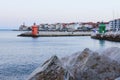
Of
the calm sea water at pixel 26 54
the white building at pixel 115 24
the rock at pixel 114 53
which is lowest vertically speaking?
the white building at pixel 115 24

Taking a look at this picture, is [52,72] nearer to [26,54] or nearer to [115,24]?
[26,54]

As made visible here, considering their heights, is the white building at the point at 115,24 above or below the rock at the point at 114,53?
below

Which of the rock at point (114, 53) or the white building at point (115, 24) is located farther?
the white building at point (115, 24)

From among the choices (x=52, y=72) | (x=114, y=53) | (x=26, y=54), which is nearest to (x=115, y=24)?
(x=26, y=54)

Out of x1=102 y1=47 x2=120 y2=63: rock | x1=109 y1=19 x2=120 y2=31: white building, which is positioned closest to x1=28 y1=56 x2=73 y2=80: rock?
x1=102 y1=47 x2=120 y2=63: rock

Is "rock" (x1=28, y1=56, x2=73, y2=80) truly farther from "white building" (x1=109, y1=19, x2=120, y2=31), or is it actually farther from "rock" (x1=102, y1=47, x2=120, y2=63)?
"white building" (x1=109, y1=19, x2=120, y2=31)

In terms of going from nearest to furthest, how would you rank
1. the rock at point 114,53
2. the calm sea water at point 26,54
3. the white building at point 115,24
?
the rock at point 114,53
the calm sea water at point 26,54
the white building at point 115,24

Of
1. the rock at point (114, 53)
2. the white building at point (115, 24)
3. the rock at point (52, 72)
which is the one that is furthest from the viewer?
the white building at point (115, 24)

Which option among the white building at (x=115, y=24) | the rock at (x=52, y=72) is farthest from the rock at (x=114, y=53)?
the white building at (x=115, y=24)

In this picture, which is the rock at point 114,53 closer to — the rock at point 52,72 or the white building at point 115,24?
the rock at point 52,72

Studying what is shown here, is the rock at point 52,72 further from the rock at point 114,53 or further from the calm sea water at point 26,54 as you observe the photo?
the calm sea water at point 26,54

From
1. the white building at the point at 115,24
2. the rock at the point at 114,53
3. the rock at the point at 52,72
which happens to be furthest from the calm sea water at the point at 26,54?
the white building at the point at 115,24

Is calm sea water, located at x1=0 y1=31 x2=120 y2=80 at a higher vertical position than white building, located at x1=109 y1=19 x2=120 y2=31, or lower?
higher

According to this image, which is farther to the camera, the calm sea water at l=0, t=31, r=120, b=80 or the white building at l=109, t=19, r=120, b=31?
the white building at l=109, t=19, r=120, b=31
